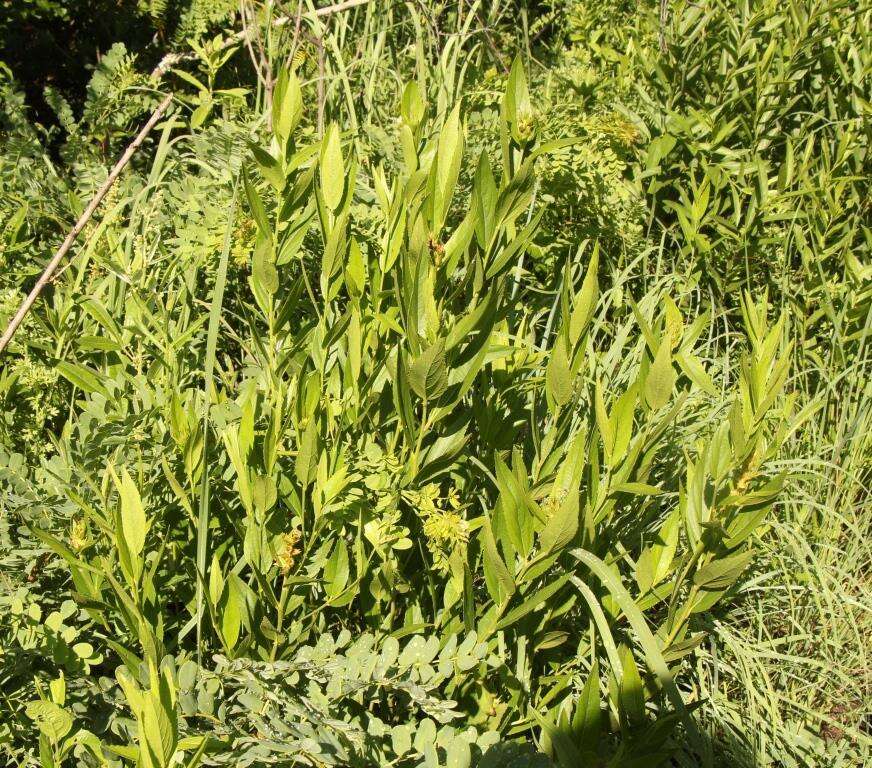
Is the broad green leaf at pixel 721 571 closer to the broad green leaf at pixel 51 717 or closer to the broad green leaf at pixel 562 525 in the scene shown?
the broad green leaf at pixel 562 525

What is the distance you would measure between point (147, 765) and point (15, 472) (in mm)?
982

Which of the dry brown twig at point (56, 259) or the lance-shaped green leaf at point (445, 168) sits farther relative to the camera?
the dry brown twig at point (56, 259)

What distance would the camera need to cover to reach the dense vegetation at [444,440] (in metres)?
1.52

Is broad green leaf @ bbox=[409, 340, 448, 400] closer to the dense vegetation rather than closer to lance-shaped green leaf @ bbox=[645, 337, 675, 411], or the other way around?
the dense vegetation

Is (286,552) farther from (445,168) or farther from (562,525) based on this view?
(445,168)

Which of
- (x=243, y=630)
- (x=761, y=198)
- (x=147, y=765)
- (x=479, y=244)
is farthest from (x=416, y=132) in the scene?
(x=761, y=198)

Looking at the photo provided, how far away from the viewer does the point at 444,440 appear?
1666 millimetres

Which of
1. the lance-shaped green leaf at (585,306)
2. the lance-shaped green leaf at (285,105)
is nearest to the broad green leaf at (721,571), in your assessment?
the lance-shaped green leaf at (585,306)

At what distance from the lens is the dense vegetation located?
1.52m

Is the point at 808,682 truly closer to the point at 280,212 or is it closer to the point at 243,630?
the point at 243,630

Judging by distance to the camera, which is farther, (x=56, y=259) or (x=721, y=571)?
(x=56, y=259)

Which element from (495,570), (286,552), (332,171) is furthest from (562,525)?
(332,171)

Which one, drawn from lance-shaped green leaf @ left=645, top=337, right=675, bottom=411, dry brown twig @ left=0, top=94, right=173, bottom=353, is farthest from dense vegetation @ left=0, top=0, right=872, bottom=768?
dry brown twig @ left=0, top=94, right=173, bottom=353

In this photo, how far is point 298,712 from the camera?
140 cm
